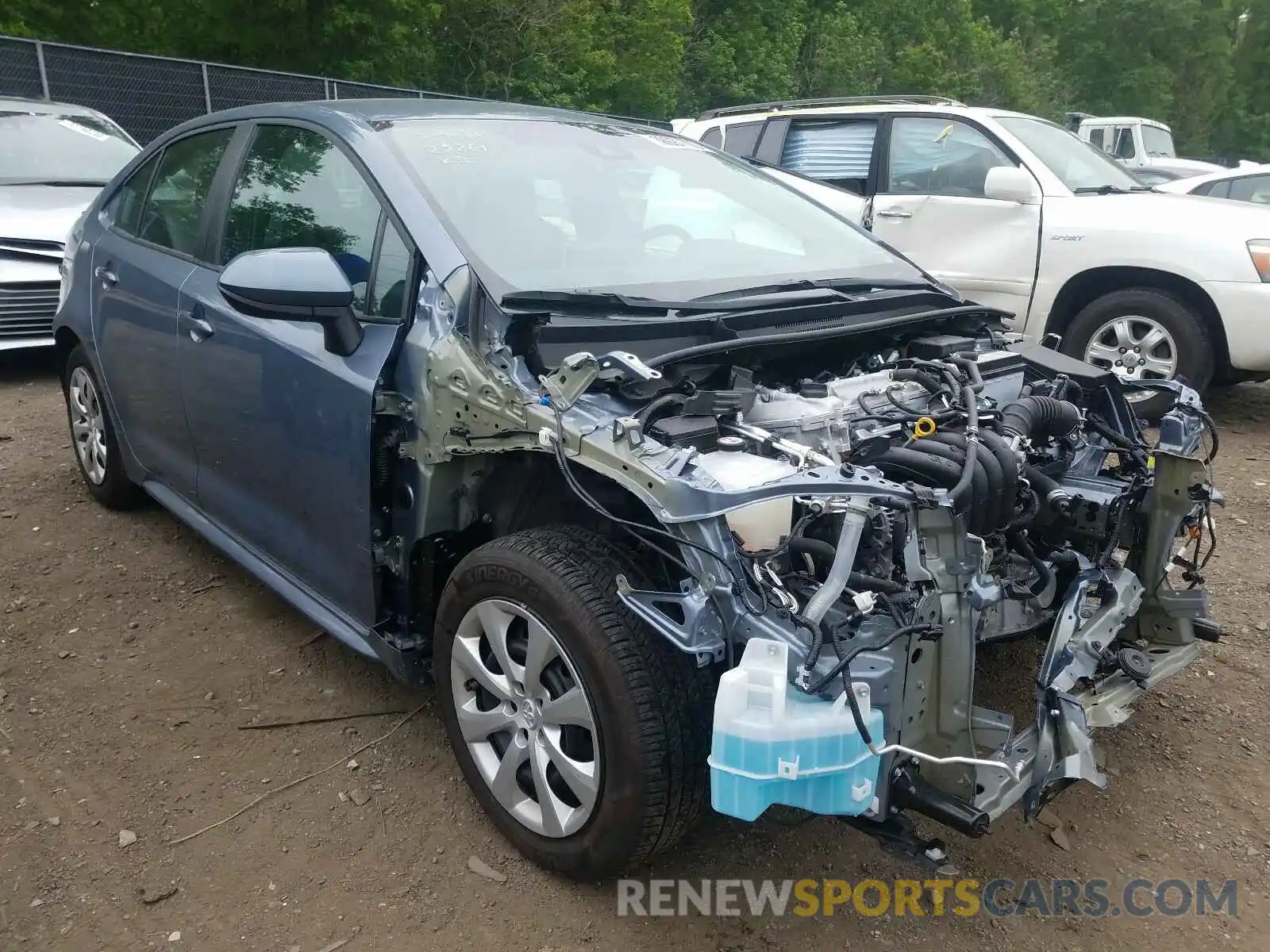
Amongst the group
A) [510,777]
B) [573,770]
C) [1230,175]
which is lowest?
[510,777]

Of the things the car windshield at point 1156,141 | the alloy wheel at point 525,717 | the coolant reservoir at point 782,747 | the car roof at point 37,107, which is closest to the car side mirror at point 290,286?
the alloy wheel at point 525,717

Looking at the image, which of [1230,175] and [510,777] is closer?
[510,777]

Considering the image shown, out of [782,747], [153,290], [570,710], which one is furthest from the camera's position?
[153,290]

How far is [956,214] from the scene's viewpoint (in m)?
6.53

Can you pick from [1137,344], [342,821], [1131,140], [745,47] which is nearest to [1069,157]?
[1137,344]

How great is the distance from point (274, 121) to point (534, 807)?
2358 millimetres

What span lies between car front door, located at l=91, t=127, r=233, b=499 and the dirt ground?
2.07 ft

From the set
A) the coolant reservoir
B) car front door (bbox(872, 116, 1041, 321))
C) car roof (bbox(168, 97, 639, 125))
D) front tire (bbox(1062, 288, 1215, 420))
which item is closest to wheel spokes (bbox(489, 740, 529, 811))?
the coolant reservoir

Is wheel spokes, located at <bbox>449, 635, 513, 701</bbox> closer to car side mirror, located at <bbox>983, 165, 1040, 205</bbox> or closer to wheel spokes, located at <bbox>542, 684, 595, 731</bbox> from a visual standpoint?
wheel spokes, located at <bbox>542, 684, 595, 731</bbox>

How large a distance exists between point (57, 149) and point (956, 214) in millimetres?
6686

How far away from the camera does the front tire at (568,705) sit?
6.95ft

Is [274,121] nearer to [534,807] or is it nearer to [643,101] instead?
[534,807]

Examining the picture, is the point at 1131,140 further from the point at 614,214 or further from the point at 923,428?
the point at 923,428

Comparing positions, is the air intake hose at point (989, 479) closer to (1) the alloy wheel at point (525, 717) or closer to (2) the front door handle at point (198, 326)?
(1) the alloy wheel at point (525, 717)
